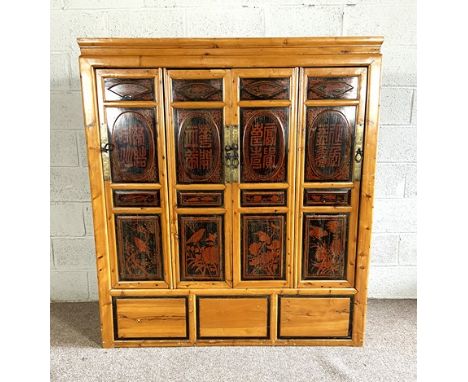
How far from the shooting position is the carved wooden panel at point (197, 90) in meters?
1.81

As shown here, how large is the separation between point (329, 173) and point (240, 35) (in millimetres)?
1094

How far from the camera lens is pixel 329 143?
185cm

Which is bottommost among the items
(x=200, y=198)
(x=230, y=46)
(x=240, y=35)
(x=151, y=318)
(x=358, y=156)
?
(x=151, y=318)

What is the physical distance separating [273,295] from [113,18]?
1.99 metres

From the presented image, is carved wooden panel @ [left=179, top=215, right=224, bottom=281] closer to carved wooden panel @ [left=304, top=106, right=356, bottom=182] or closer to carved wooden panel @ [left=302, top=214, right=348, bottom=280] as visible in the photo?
carved wooden panel @ [left=302, top=214, right=348, bottom=280]

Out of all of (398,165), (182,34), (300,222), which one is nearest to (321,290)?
(300,222)

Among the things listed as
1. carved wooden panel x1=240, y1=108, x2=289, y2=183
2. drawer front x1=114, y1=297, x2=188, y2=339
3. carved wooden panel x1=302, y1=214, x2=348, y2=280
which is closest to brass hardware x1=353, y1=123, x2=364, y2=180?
carved wooden panel x1=302, y1=214, x2=348, y2=280

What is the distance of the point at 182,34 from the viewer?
225 centimetres

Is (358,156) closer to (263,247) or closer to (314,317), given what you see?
(263,247)

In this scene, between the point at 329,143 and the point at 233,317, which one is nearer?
the point at 329,143

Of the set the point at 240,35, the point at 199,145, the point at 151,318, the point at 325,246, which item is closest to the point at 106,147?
the point at 199,145

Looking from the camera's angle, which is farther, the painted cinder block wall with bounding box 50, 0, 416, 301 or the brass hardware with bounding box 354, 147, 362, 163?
the painted cinder block wall with bounding box 50, 0, 416, 301

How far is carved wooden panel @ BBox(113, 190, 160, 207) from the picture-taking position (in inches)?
74.8

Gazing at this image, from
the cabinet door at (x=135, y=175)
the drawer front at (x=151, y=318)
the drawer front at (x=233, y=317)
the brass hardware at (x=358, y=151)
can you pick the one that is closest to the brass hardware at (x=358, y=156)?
the brass hardware at (x=358, y=151)
